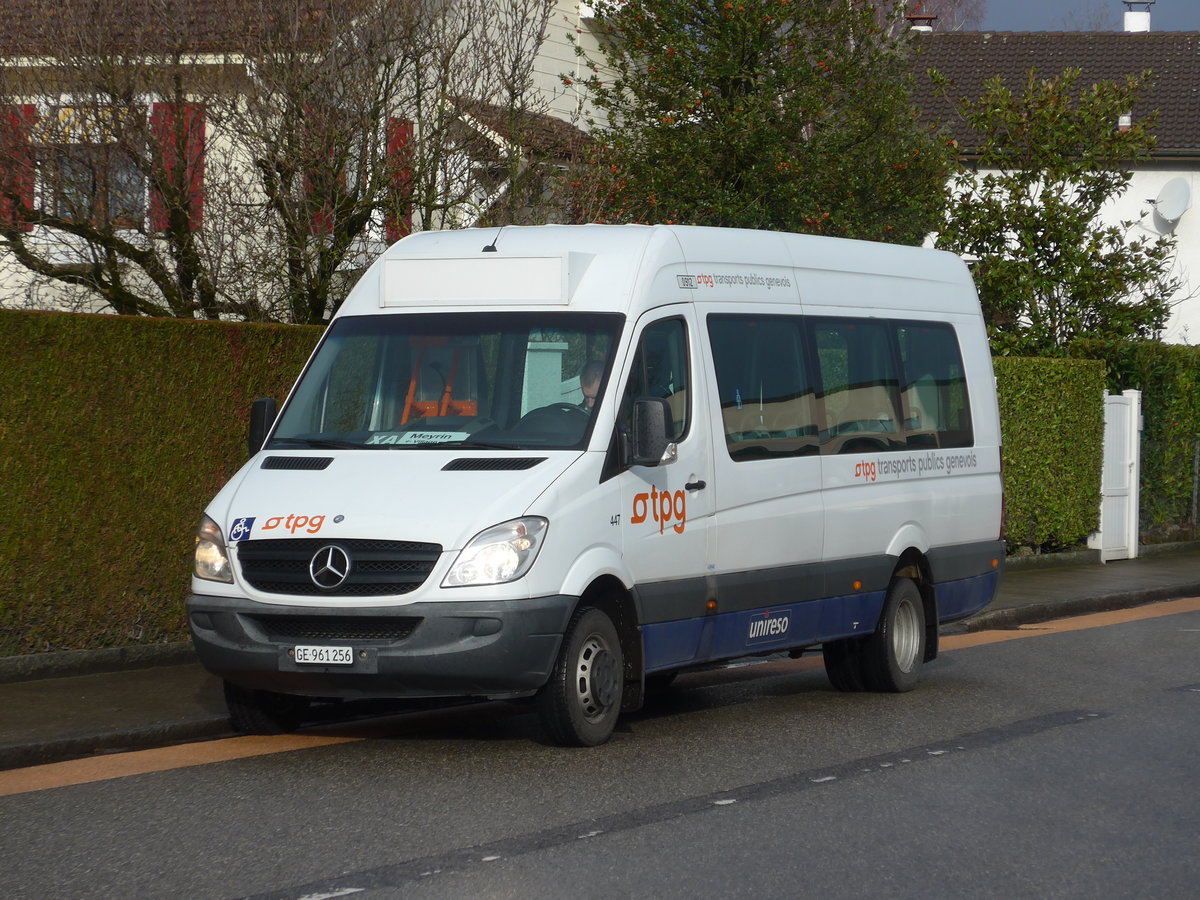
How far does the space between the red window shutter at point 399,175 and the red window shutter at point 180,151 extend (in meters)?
1.48

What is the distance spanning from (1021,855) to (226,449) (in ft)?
22.4

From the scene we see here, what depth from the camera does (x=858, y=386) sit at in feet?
35.7

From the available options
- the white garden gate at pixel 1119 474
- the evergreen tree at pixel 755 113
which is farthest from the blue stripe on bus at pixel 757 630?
the evergreen tree at pixel 755 113

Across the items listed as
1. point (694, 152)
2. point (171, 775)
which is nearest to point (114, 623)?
point (171, 775)

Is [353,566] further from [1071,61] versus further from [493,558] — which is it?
[1071,61]

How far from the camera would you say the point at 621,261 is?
928 cm

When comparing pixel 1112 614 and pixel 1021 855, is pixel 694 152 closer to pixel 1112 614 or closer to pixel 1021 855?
pixel 1112 614

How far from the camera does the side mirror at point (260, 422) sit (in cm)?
945

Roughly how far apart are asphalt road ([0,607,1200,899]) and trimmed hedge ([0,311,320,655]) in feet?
7.48

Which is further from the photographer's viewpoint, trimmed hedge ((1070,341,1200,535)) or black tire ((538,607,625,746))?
trimmed hedge ((1070,341,1200,535))

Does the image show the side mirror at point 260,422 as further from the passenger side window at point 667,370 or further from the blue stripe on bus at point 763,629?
the blue stripe on bus at point 763,629

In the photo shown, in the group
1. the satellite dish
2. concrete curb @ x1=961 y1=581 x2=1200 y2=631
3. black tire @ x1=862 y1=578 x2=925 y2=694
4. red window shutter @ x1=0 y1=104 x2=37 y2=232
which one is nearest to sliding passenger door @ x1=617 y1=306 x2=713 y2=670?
black tire @ x1=862 y1=578 x2=925 y2=694

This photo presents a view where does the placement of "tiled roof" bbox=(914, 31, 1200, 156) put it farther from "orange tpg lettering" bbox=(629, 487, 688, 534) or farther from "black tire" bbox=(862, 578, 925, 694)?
"orange tpg lettering" bbox=(629, 487, 688, 534)

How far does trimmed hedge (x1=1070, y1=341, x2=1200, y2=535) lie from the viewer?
871 inches
